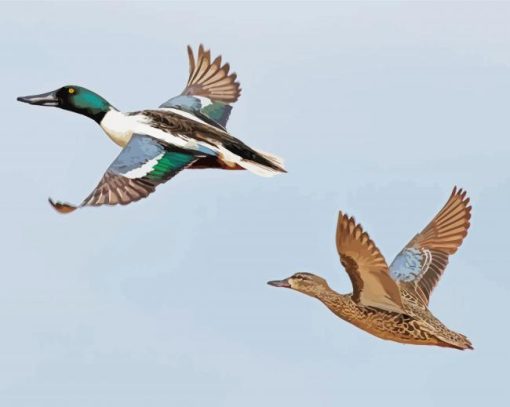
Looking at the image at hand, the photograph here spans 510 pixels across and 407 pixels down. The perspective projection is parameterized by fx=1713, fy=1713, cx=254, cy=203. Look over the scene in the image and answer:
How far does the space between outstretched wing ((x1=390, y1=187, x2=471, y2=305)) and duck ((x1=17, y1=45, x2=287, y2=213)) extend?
1406mm

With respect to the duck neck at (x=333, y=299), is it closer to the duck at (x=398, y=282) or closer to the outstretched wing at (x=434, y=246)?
the duck at (x=398, y=282)

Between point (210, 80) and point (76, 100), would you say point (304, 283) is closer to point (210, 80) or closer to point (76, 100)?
point (76, 100)

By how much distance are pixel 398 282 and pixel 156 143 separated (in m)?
2.33

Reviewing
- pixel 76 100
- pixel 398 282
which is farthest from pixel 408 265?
pixel 76 100

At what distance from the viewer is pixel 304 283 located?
13.9m

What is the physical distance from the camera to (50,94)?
15461 mm

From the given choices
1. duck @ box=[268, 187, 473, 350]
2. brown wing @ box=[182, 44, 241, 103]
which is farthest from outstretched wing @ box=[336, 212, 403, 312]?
brown wing @ box=[182, 44, 241, 103]

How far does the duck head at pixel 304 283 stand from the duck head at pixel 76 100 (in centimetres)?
231

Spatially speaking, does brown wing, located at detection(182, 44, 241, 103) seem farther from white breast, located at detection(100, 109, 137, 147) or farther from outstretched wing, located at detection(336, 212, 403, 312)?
outstretched wing, located at detection(336, 212, 403, 312)

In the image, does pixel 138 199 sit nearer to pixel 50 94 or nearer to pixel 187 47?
pixel 50 94

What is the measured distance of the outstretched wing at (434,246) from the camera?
14.4m

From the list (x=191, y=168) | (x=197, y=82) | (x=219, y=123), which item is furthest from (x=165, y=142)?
(x=197, y=82)

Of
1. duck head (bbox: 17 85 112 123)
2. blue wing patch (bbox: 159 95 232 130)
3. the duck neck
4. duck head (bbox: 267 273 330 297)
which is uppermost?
blue wing patch (bbox: 159 95 232 130)

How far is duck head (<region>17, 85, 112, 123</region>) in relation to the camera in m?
15.0
